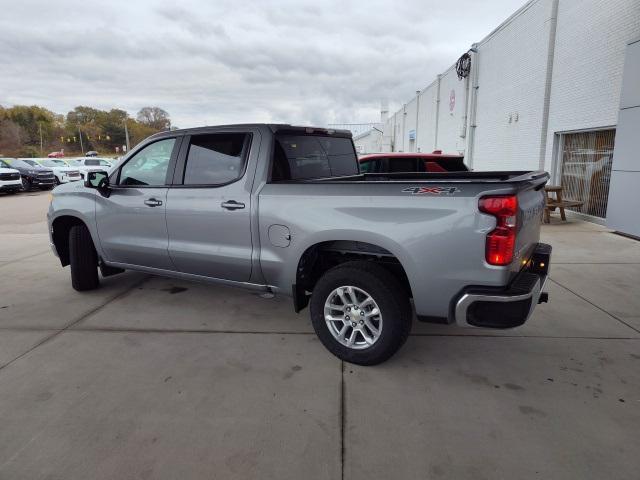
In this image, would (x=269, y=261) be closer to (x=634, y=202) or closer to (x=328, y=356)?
(x=328, y=356)

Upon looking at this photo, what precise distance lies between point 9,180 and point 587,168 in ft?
71.6

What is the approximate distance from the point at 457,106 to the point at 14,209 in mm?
18053

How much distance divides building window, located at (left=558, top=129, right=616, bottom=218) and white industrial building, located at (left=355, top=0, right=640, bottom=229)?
2cm

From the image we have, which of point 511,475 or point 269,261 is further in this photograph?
point 269,261

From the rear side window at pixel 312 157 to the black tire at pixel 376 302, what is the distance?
103 cm

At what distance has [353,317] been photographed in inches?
141

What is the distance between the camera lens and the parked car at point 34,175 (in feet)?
74.0

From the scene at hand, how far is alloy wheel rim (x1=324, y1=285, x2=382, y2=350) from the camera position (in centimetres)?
352

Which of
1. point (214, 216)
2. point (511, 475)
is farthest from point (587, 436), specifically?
point (214, 216)

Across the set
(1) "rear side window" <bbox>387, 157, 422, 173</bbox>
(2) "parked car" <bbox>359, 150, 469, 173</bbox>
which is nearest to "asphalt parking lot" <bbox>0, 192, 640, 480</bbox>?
(2) "parked car" <bbox>359, 150, 469, 173</bbox>

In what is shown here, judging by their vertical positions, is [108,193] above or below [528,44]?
below

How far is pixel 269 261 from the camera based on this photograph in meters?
3.91

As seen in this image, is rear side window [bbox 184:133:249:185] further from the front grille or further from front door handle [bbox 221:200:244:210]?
the front grille

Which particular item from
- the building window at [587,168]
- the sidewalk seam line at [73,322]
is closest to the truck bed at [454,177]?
the sidewalk seam line at [73,322]
